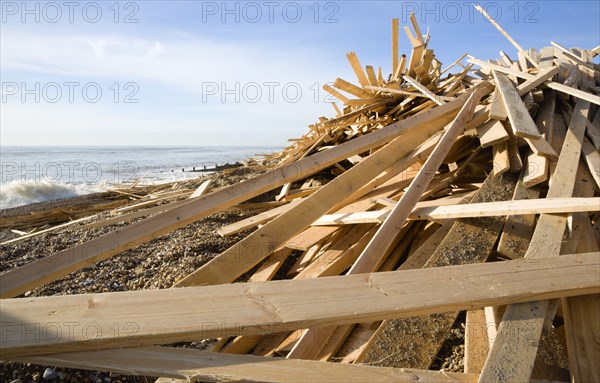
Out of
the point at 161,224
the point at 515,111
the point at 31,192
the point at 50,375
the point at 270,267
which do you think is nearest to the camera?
the point at 50,375

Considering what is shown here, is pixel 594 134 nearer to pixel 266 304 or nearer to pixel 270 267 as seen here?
pixel 270 267

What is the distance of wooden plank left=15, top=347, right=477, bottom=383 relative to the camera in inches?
62.0

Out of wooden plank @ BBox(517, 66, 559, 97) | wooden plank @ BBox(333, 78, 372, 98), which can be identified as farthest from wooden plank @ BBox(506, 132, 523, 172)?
wooden plank @ BBox(333, 78, 372, 98)

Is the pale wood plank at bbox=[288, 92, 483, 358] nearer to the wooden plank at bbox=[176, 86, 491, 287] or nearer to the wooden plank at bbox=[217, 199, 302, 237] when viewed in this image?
the wooden plank at bbox=[176, 86, 491, 287]

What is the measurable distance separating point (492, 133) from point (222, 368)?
9.61ft

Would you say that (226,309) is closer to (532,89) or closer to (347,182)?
(347,182)

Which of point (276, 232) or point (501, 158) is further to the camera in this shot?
point (501, 158)

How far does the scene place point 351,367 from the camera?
167 cm

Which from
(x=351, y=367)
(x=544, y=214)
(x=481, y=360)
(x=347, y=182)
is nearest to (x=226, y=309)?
(x=351, y=367)

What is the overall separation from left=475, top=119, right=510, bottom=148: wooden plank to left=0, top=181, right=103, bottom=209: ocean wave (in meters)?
11.0

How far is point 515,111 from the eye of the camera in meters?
3.45

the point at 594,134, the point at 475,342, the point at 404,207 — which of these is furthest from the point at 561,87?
the point at 475,342

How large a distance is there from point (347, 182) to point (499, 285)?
4.83 ft

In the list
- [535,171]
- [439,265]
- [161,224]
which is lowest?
[439,265]
